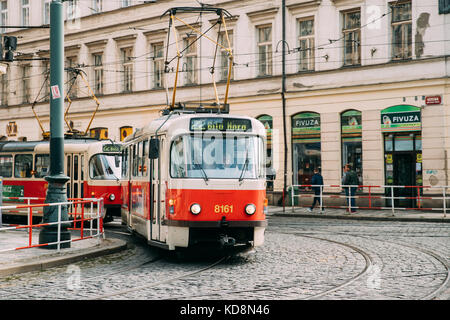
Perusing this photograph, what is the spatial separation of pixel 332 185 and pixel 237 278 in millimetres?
15765

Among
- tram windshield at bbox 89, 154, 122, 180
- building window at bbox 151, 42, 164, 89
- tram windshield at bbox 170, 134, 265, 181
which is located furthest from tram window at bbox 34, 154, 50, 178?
building window at bbox 151, 42, 164, 89

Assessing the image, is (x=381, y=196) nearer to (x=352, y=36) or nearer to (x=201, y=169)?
(x=352, y=36)

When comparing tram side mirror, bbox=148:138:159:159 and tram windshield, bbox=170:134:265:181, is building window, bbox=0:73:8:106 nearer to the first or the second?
tram side mirror, bbox=148:138:159:159

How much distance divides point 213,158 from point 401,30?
16.4 meters

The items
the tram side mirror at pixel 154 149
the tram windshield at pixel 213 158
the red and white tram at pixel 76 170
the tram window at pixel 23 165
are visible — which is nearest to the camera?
the tram windshield at pixel 213 158

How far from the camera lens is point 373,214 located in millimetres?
22406

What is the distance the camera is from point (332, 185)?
966 inches

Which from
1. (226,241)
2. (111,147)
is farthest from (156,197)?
A: (111,147)

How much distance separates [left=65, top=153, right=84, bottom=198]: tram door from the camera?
19891 millimetres

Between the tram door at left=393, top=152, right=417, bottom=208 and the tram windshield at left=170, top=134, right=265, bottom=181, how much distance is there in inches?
568

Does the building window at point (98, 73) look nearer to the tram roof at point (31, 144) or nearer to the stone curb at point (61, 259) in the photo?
the tram roof at point (31, 144)

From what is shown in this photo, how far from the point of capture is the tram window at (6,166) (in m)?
21.9

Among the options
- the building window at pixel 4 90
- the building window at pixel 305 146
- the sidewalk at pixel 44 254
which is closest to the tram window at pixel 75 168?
the sidewalk at pixel 44 254

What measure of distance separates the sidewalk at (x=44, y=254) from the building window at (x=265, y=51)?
16.8m
